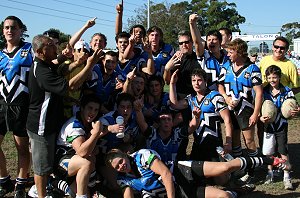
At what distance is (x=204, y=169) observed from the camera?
203 inches

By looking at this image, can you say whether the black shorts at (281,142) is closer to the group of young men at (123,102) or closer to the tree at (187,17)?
the group of young men at (123,102)

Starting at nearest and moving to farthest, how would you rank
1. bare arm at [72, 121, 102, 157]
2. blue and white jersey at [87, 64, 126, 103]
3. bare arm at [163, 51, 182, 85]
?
bare arm at [72, 121, 102, 157] < blue and white jersey at [87, 64, 126, 103] < bare arm at [163, 51, 182, 85]

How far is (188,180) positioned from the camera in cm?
514

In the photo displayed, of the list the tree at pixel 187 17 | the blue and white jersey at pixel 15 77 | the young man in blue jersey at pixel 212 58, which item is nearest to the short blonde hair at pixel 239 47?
the young man in blue jersey at pixel 212 58

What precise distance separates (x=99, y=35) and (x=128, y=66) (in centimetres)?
68

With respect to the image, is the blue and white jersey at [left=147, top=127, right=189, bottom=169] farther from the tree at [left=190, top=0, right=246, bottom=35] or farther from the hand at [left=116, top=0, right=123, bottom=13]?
the tree at [left=190, top=0, right=246, bottom=35]

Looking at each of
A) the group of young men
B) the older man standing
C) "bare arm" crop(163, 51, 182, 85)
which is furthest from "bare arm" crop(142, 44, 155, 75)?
the older man standing

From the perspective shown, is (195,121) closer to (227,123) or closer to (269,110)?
(227,123)

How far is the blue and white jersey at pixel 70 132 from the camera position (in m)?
4.86

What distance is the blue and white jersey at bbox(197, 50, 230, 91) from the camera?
633 centimetres

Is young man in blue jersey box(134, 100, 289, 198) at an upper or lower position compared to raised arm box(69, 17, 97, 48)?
lower

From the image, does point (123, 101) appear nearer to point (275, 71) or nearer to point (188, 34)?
point (188, 34)

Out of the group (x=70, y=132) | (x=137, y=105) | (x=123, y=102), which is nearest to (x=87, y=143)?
(x=70, y=132)

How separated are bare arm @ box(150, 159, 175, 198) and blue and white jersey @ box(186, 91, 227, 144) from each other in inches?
49.0
